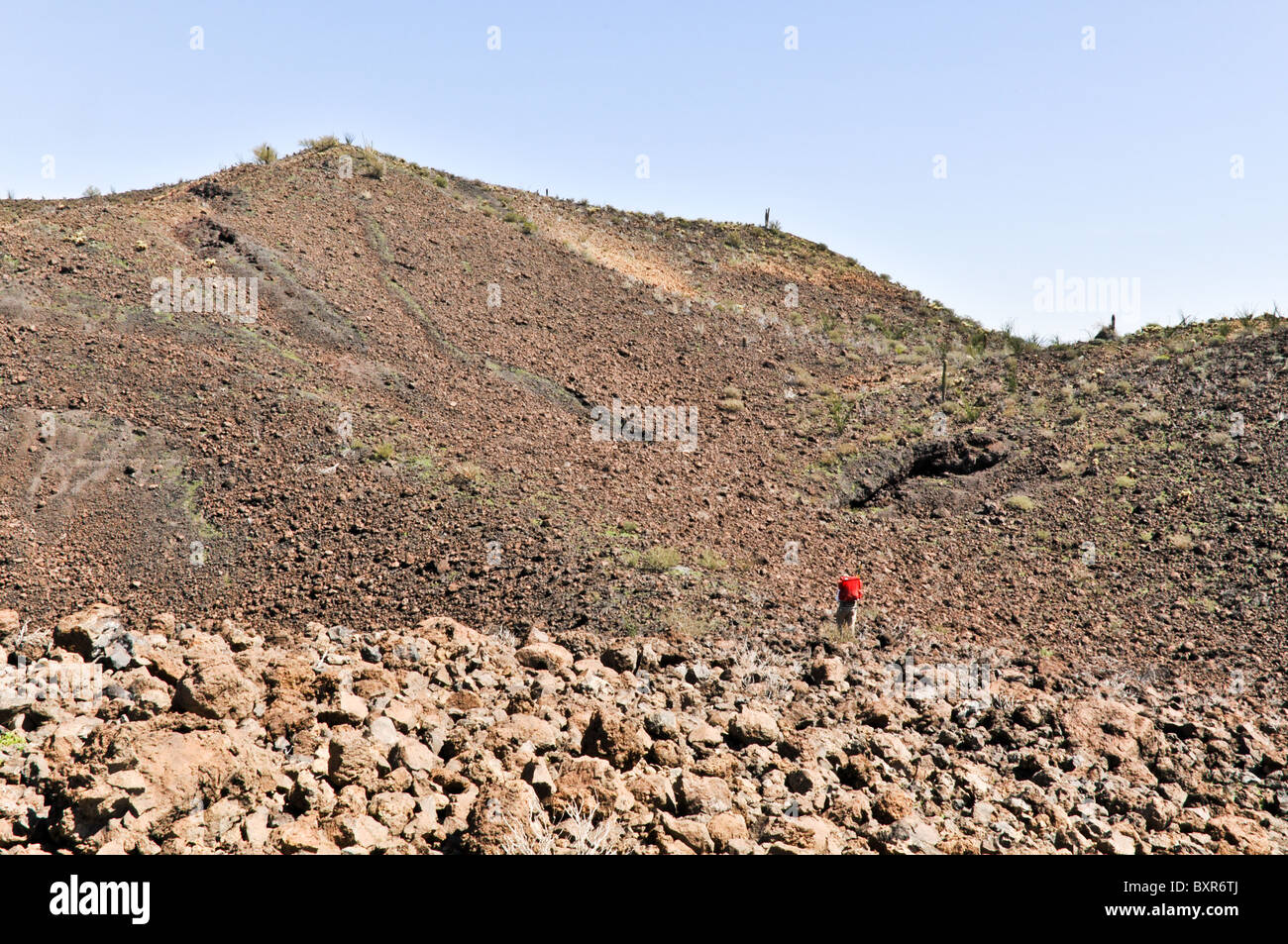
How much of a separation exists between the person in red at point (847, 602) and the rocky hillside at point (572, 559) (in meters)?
0.31

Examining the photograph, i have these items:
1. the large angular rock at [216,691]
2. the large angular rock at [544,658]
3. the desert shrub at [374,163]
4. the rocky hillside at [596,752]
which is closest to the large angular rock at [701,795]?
the rocky hillside at [596,752]

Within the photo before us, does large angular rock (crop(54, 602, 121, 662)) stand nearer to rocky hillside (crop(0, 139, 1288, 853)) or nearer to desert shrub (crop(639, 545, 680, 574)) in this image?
rocky hillside (crop(0, 139, 1288, 853))

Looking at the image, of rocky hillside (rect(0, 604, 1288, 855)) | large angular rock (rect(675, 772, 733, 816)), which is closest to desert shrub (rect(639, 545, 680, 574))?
rocky hillside (rect(0, 604, 1288, 855))

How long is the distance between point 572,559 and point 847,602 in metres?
3.23

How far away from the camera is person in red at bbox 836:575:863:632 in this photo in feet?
29.1

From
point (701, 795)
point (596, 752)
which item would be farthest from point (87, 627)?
point (701, 795)

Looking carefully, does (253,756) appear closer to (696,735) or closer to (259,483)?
(696,735)

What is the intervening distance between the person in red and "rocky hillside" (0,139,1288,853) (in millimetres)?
313

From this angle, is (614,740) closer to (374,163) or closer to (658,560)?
(658,560)

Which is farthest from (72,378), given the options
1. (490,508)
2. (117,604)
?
(490,508)

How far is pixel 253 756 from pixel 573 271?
1716 centimetres

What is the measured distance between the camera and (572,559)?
9.75m

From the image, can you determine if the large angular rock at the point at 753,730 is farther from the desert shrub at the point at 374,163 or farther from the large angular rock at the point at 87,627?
the desert shrub at the point at 374,163

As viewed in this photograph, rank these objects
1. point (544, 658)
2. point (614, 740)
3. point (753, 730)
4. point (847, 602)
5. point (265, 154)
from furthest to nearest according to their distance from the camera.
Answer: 1. point (265, 154)
2. point (847, 602)
3. point (544, 658)
4. point (753, 730)
5. point (614, 740)
